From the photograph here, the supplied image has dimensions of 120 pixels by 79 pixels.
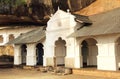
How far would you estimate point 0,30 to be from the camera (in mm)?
39219

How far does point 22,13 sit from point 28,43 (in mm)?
5112

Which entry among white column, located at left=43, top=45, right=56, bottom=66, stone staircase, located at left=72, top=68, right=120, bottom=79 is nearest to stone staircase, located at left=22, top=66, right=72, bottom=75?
stone staircase, located at left=72, top=68, right=120, bottom=79

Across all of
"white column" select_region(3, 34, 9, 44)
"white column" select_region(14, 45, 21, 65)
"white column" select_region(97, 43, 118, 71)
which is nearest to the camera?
"white column" select_region(97, 43, 118, 71)

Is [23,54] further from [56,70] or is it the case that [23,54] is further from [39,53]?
[56,70]

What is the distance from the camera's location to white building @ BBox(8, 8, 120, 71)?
18609 mm

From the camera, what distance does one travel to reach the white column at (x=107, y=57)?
60.4 ft

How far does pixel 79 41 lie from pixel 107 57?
129 inches

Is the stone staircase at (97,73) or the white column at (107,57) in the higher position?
the white column at (107,57)

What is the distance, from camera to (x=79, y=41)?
A: 2117cm

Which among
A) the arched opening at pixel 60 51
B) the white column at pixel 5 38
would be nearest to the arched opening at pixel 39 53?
the arched opening at pixel 60 51

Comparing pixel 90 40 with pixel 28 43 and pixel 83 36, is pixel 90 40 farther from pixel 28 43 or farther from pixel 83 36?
pixel 28 43

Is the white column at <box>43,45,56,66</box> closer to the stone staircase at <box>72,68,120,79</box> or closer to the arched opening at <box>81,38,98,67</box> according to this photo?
the arched opening at <box>81,38,98,67</box>

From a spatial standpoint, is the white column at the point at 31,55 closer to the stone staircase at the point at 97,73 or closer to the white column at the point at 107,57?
the stone staircase at the point at 97,73

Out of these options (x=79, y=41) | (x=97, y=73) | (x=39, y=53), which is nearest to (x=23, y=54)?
(x=39, y=53)
